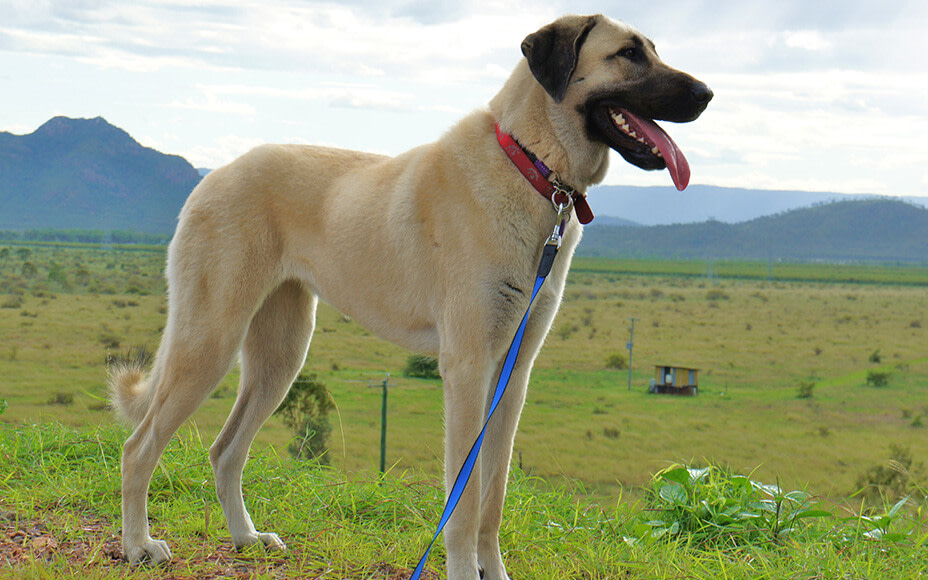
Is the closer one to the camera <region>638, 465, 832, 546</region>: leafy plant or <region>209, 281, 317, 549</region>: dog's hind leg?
<region>209, 281, 317, 549</region>: dog's hind leg

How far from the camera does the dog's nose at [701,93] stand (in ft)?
10.9

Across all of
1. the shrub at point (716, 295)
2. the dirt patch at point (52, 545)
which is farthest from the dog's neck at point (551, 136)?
the shrub at point (716, 295)

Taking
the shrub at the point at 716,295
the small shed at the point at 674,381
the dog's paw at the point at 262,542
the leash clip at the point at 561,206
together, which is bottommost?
the small shed at the point at 674,381

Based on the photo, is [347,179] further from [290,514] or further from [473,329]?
[290,514]

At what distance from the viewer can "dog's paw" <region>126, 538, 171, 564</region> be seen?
4012mm

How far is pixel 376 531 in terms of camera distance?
447 centimetres

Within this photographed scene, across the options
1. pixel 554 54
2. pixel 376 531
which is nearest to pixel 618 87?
pixel 554 54

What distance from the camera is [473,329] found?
3.30 metres

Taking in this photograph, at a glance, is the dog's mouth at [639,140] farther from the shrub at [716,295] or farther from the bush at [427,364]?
the shrub at [716,295]

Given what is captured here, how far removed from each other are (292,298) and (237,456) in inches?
38.1

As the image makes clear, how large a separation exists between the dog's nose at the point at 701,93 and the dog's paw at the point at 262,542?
328 centimetres

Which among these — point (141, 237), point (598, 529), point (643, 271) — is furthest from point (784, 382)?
point (141, 237)

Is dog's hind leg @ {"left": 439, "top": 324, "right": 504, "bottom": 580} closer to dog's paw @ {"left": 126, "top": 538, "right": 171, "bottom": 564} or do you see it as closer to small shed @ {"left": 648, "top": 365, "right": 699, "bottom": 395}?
dog's paw @ {"left": 126, "top": 538, "right": 171, "bottom": 564}

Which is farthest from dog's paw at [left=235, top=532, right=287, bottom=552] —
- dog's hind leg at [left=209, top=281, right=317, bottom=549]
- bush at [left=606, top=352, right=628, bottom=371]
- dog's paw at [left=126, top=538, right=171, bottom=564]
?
bush at [left=606, top=352, right=628, bottom=371]
